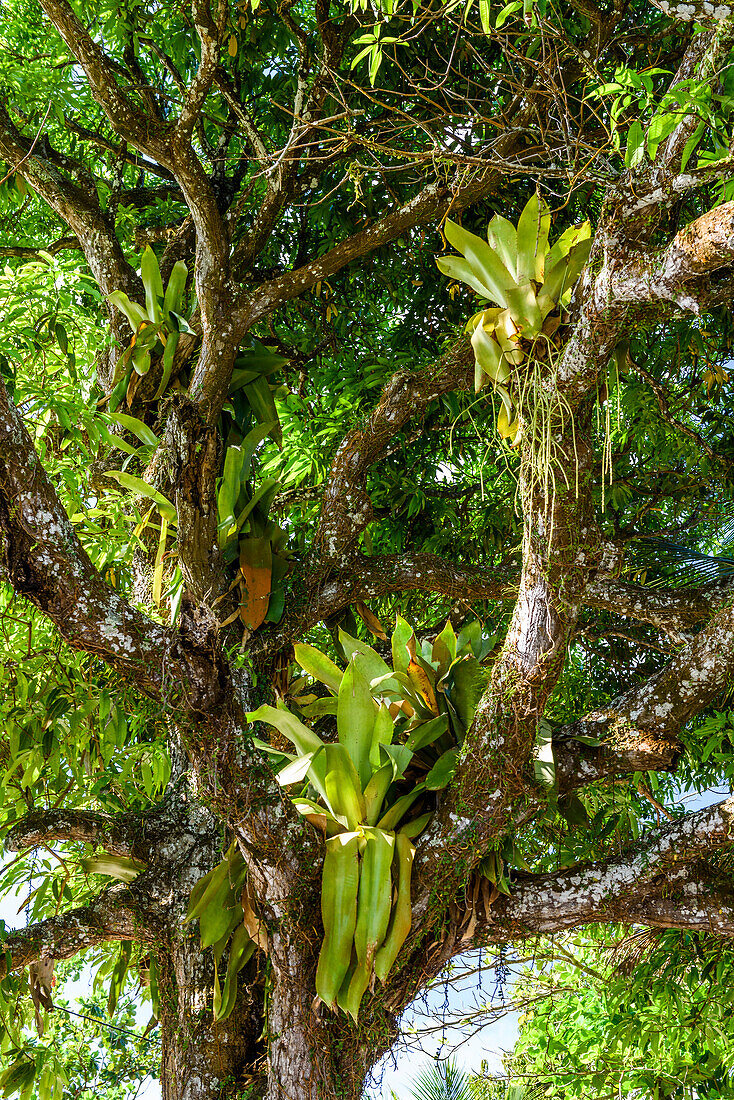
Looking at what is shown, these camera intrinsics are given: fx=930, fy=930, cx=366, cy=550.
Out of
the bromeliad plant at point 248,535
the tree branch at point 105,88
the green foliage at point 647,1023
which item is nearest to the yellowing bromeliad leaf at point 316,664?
the bromeliad plant at point 248,535

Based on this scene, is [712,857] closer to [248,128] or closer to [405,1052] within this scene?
[405,1052]

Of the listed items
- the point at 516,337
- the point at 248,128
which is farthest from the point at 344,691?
the point at 248,128

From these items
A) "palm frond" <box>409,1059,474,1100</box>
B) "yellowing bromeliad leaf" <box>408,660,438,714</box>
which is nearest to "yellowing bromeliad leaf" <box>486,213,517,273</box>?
"yellowing bromeliad leaf" <box>408,660,438,714</box>

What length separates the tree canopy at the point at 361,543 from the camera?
7.79 feet

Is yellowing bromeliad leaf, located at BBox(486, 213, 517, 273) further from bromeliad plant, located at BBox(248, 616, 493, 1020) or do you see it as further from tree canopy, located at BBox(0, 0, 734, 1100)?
bromeliad plant, located at BBox(248, 616, 493, 1020)

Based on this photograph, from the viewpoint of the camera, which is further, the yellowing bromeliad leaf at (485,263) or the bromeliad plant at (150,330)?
the bromeliad plant at (150,330)

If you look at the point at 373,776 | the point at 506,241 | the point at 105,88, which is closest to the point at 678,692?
the point at 373,776

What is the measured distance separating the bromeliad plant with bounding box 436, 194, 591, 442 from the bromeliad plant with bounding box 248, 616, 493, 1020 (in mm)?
848

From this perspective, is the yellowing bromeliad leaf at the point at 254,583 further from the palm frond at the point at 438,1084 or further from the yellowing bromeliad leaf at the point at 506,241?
the palm frond at the point at 438,1084

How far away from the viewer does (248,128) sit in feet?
12.1

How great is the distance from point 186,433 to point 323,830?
4.22ft

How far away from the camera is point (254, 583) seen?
3.21m

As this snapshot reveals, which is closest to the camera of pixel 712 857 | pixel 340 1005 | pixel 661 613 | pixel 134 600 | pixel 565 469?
pixel 565 469

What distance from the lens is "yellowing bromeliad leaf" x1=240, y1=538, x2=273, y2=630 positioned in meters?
3.21
